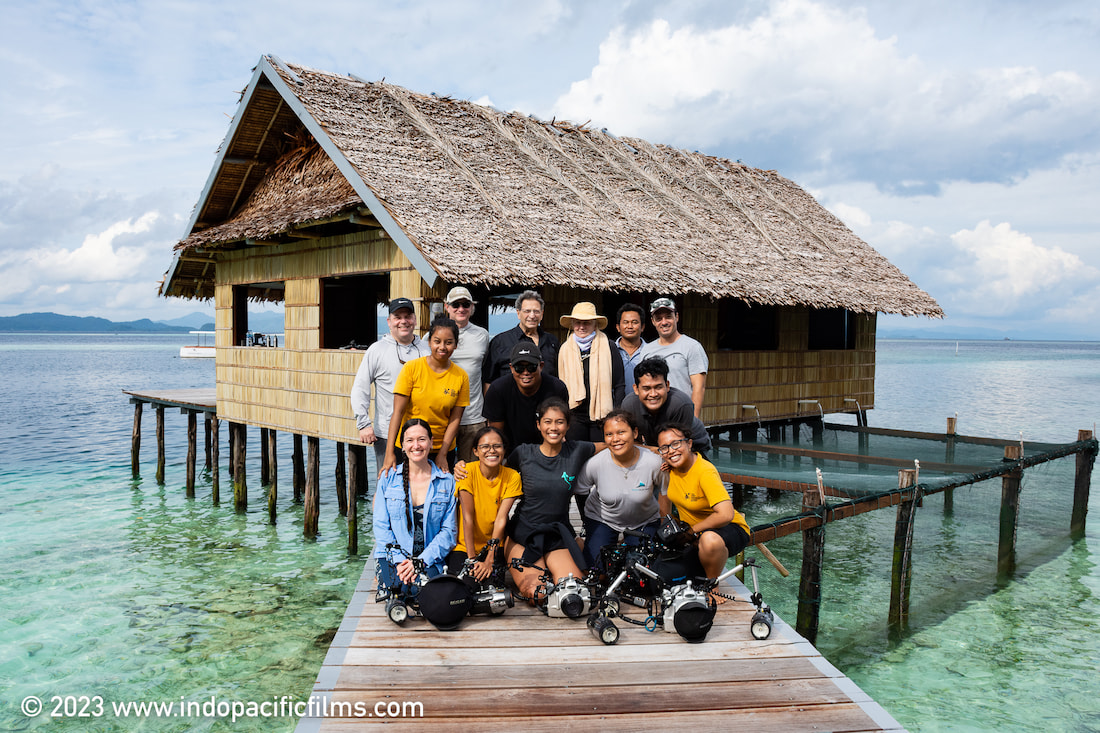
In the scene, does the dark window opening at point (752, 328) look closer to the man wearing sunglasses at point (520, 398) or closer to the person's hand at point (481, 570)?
the man wearing sunglasses at point (520, 398)

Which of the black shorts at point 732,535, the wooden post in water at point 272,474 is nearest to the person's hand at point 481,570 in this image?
the black shorts at point 732,535

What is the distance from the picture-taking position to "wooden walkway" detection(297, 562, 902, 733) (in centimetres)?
334

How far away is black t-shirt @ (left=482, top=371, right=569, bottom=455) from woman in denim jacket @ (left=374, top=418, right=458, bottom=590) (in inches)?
24.0

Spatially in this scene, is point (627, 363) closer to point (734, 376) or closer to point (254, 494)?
point (734, 376)

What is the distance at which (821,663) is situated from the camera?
12.8ft

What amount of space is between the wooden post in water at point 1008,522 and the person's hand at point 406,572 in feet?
28.9

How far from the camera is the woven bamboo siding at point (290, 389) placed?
10.2 m

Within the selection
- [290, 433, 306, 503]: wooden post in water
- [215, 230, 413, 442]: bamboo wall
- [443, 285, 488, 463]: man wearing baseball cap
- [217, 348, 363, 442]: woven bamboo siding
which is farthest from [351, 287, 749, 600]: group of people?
[290, 433, 306, 503]: wooden post in water

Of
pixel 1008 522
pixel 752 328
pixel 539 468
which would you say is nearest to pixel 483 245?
pixel 539 468

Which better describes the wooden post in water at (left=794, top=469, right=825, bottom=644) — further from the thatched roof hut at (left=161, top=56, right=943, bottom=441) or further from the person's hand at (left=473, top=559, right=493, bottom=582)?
the thatched roof hut at (left=161, top=56, right=943, bottom=441)

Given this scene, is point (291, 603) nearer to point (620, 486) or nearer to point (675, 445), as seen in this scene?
point (620, 486)

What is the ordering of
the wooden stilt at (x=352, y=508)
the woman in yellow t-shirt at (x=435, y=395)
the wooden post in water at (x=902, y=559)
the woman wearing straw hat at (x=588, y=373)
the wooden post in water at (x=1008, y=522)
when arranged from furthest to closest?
the wooden stilt at (x=352, y=508)
the wooden post in water at (x=1008, y=522)
the wooden post in water at (x=902, y=559)
the woman wearing straw hat at (x=588, y=373)
the woman in yellow t-shirt at (x=435, y=395)

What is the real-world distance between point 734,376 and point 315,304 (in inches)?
255

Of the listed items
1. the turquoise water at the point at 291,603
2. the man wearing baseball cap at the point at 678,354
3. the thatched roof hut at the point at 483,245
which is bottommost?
the turquoise water at the point at 291,603
